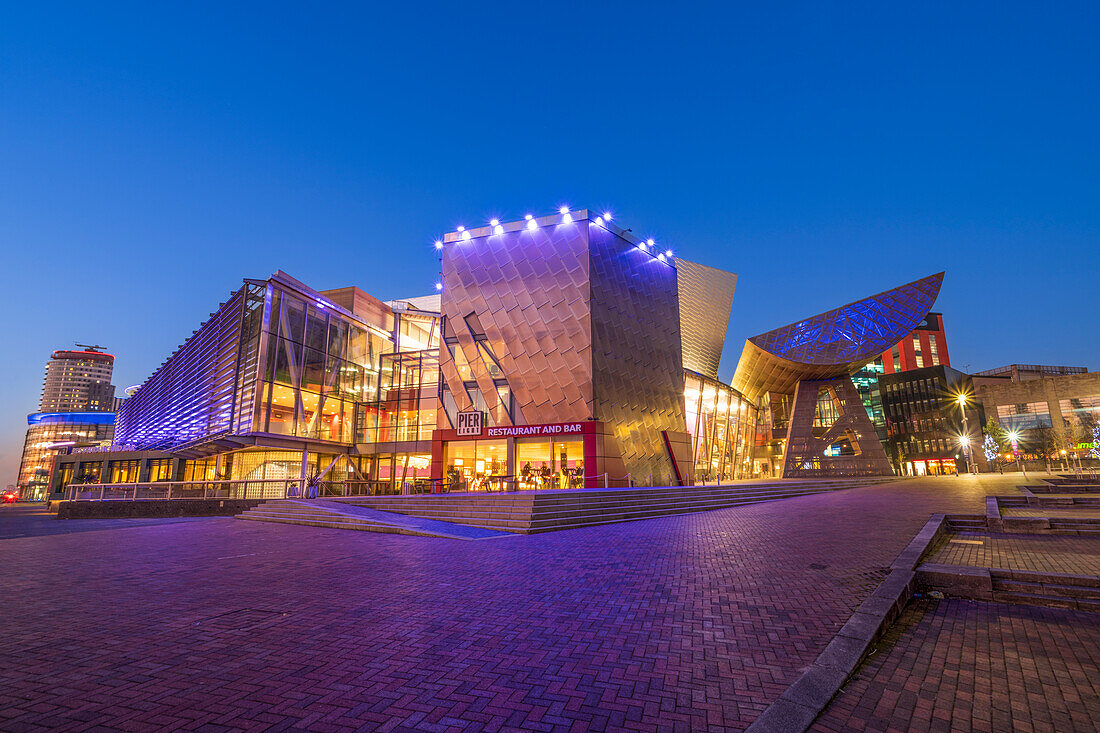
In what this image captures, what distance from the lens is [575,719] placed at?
329 cm

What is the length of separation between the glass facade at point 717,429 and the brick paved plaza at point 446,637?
3363 centimetres

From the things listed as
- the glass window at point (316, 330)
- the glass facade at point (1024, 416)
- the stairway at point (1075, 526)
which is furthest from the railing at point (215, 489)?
the glass facade at point (1024, 416)

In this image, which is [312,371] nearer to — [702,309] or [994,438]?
[702,309]

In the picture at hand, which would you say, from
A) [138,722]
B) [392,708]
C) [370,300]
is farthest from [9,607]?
[370,300]

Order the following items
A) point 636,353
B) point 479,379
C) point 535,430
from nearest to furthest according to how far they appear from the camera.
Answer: point 535,430
point 479,379
point 636,353

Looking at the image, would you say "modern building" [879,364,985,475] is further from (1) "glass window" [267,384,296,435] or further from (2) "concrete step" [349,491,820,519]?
(1) "glass window" [267,384,296,435]

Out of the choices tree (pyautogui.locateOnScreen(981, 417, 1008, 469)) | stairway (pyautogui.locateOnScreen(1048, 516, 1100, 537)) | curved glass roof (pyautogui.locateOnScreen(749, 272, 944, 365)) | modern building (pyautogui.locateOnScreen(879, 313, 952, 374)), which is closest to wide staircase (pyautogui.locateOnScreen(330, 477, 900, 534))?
stairway (pyautogui.locateOnScreen(1048, 516, 1100, 537))

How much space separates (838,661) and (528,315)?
2801cm

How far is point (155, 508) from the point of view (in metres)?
22.2

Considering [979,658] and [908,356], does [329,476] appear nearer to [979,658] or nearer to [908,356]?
[979,658]

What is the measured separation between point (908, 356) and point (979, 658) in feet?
412

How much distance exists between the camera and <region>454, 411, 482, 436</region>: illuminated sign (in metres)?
30.2

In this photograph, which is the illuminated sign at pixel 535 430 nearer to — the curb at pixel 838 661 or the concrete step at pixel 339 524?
the concrete step at pixel 339 524

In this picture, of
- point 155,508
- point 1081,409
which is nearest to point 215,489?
point 155,508
